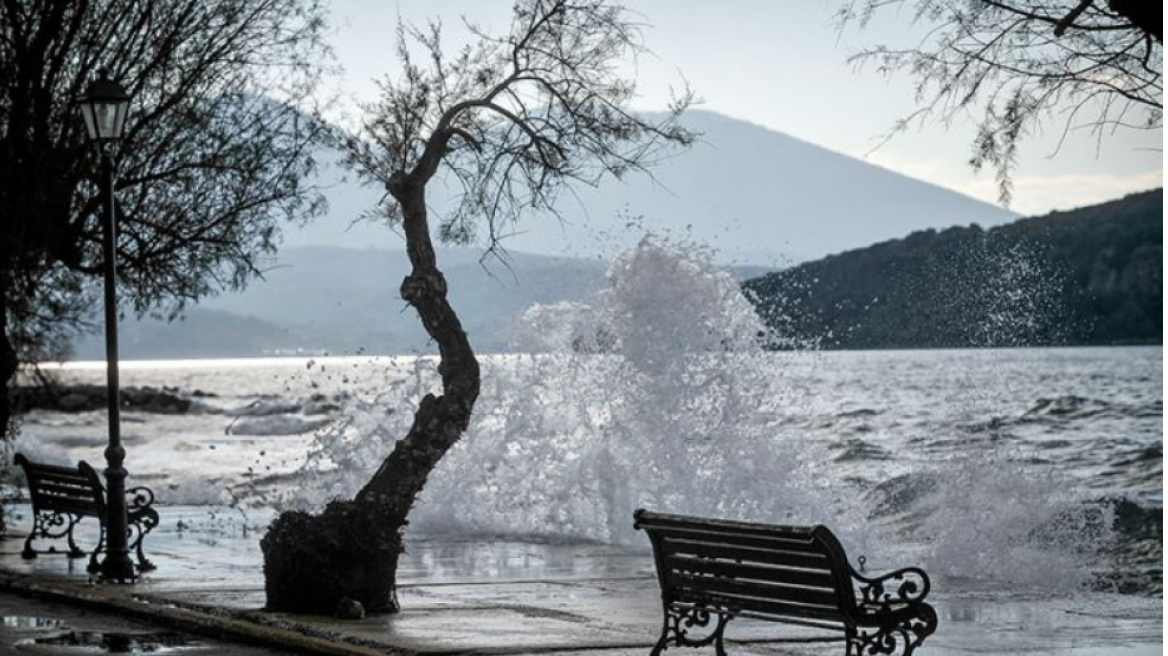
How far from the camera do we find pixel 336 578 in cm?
1298

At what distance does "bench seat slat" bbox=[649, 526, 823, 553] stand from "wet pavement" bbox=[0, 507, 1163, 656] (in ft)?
3.23

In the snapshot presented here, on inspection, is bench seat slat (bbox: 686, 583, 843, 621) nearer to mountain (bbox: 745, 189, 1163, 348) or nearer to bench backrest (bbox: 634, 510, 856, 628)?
bench backrest (bbox: 634, 510, 856, 628)

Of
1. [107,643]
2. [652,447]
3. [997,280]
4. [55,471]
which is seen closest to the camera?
[107,643]

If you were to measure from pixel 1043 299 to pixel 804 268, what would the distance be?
48.0ft

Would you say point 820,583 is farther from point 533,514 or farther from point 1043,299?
point 1043,299

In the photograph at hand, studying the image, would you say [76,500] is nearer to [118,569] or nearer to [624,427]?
[118,569]

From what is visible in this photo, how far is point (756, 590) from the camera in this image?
33.2 ft

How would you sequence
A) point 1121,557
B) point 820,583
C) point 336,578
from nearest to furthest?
point 820,583
point 336,578
point 1121,557

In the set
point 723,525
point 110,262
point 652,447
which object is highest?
point 110,262

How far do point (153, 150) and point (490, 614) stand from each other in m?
8.72

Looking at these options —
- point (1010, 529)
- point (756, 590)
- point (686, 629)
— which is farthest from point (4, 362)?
point (756, 590)

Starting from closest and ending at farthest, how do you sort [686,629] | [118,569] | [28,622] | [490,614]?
1. [686,629]
2. [490,614]
3. [28,622]
4. [118,569]

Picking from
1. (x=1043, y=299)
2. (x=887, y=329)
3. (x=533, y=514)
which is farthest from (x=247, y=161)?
(x=887, y=329)

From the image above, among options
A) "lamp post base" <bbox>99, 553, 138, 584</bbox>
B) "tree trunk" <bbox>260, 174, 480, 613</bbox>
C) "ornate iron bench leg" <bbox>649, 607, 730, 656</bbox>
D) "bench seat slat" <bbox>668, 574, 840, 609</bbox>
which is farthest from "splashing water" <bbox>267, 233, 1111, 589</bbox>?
"bench seat slat" <bbox>668, 574, 840, 609</bbox>
